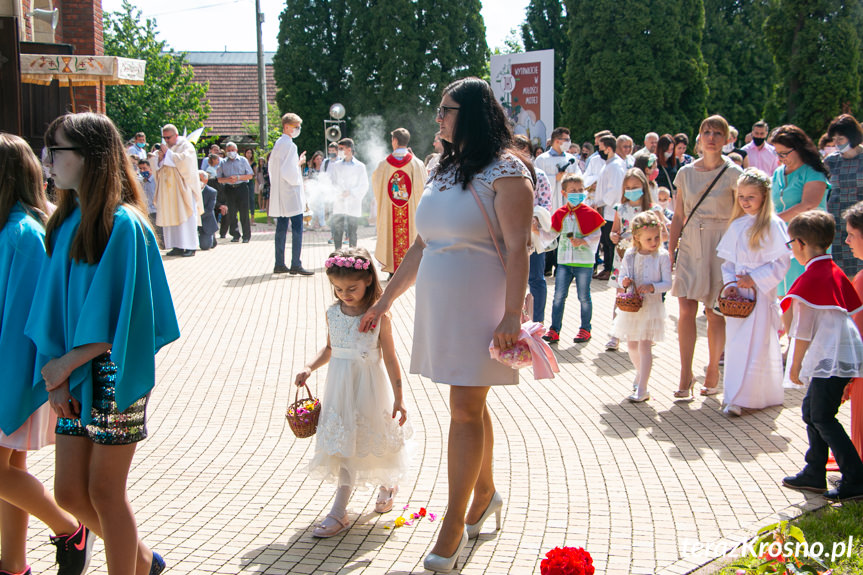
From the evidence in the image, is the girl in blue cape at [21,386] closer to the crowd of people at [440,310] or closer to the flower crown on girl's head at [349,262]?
the crowd of people at [440,310]

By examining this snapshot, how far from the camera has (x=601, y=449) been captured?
5.69m

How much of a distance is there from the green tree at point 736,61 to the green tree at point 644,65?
512 cm

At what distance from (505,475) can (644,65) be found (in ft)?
102

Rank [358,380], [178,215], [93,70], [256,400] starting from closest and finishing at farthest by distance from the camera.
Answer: [358,380] < [256,400] < [93,70] < [178,215]

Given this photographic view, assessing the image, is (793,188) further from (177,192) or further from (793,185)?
(177,192)

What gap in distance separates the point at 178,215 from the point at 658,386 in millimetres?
11253

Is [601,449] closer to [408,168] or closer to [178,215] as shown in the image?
[408,168]

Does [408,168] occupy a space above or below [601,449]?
above

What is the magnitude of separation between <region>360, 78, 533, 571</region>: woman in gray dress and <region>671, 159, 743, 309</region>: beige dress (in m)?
3.42

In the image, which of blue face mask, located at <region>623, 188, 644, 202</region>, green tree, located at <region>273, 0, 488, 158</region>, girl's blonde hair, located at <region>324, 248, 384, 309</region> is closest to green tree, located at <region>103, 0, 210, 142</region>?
green tree, located at <region>273, 0, 488, 158</region>

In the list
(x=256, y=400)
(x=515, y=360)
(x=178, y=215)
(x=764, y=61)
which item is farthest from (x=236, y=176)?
(x=764, y=61)

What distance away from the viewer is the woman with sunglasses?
697 cm

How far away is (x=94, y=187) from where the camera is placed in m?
3.25

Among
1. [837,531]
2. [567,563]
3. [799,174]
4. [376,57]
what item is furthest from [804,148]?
[376,57]
